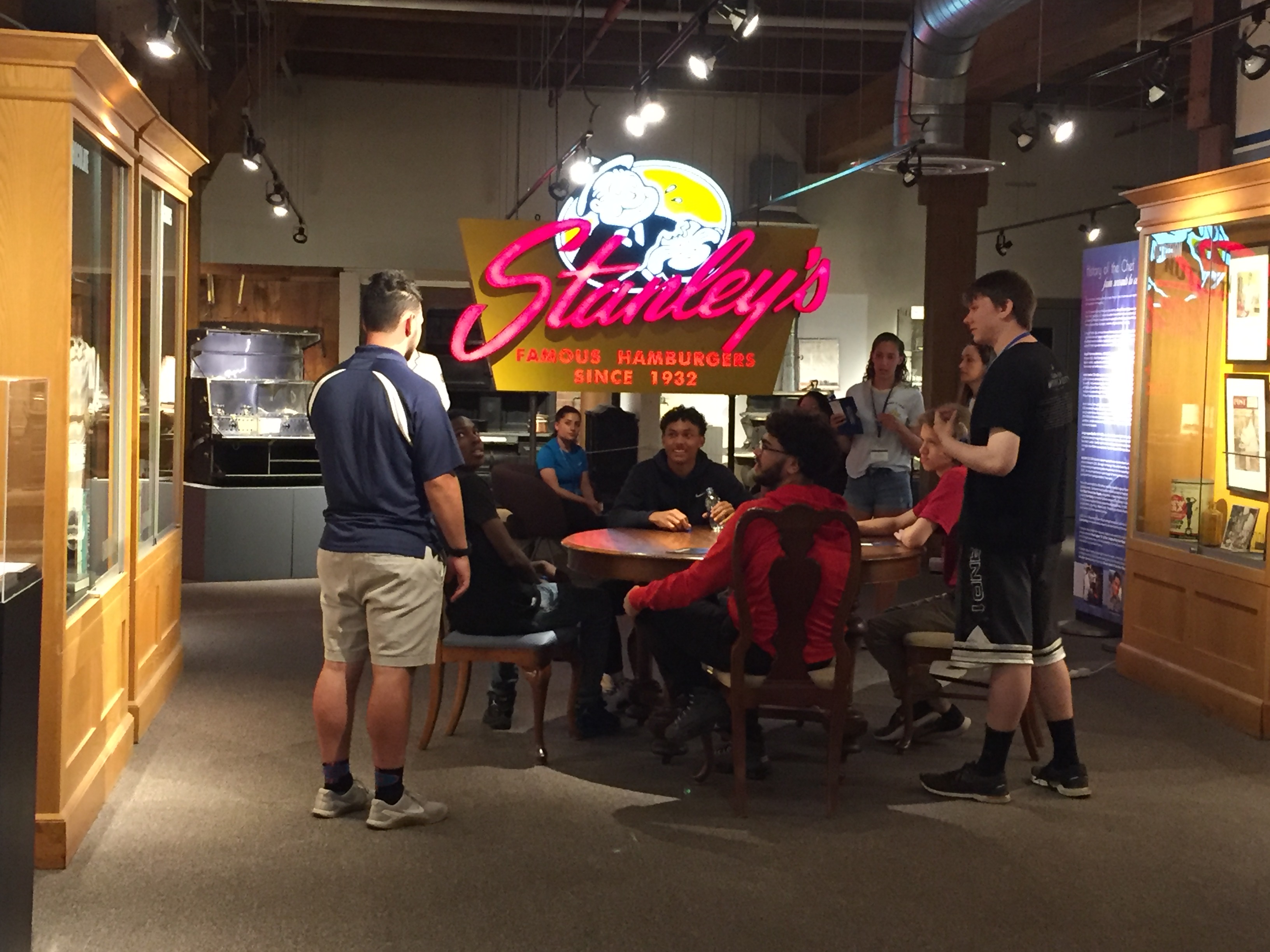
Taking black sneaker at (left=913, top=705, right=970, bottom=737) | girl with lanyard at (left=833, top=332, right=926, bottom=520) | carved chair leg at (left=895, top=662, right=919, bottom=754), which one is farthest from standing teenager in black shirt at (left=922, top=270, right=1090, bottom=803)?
girl with lanyard at (left=833, top=332, right=926, bottom=520)

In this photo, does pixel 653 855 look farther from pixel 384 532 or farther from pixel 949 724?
pixel 949 724

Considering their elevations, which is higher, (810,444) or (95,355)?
(95,355)

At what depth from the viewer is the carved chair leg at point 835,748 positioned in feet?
13.3

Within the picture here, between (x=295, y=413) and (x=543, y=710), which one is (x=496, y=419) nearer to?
(x=295, y=413)

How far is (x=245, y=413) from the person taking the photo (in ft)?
30.7

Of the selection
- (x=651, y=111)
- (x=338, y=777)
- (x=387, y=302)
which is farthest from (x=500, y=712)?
(x=651, y=111)

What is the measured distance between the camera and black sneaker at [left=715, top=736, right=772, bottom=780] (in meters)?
4.45

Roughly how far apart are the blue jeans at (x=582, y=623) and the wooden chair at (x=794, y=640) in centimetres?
78

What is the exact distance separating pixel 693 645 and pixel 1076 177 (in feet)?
33.6

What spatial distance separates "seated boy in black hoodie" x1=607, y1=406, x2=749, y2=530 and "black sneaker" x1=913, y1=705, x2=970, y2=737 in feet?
3.63

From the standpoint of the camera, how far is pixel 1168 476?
19.6ft

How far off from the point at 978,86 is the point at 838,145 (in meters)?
2.31

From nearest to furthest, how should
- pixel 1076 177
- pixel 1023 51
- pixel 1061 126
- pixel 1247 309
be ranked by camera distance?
pixel 1247 309
pixel 1061 126
pixel 1023 51
pixel 1076 177

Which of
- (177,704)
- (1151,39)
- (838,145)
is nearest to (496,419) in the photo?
(838,145)
